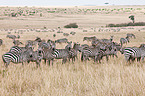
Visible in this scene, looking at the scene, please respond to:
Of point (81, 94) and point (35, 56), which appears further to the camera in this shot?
point (35, 56)

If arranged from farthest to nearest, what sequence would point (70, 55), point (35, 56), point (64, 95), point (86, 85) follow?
point (70, 55), point (35, 56), point (86, 85), point (64, 95)

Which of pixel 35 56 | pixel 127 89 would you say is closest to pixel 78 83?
pixel 127 89

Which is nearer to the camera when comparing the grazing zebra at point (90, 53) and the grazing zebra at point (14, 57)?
the grazing zebra at point (14, 57)

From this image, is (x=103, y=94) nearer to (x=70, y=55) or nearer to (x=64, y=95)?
(x=64, y=95)

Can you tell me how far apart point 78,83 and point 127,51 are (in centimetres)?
646

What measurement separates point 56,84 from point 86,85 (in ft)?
3.81

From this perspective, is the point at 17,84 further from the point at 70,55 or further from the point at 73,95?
the point at 70,55

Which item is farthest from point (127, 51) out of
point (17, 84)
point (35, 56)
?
point (17, 84)

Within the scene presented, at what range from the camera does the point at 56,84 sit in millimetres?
6980

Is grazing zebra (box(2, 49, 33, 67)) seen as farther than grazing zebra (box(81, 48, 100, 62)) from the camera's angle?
No

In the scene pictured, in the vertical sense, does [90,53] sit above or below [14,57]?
below

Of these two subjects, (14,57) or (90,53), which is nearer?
(14,57)

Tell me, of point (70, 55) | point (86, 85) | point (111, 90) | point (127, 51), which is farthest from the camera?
point (70, 55)

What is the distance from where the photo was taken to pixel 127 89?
5945 mm
